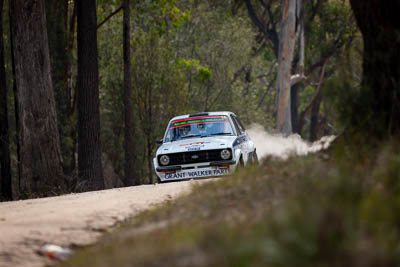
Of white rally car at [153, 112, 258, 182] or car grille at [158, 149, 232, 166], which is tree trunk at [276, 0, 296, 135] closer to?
white rally car at [153, 112, 258, 182]

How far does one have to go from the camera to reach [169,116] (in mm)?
30375

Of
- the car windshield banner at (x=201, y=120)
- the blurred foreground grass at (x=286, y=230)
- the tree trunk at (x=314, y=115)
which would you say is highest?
the car windshield banner at (x=201, y=120)

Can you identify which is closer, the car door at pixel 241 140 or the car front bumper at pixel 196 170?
the car front bumper at pixel 196 170

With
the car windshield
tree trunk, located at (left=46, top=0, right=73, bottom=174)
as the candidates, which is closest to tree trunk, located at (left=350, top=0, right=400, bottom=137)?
the car windshield

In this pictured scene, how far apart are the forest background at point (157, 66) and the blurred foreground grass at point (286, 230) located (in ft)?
29.6

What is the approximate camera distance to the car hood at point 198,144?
1338cm

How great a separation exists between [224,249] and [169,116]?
2659 cm

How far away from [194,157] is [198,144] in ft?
0.99

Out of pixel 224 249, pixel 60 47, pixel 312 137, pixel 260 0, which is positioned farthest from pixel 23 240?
pixel 312 137

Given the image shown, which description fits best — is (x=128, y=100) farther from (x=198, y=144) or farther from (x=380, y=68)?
(x=380, y=68)

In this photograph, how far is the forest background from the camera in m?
25.1

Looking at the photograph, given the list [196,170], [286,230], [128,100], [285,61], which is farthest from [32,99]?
[285,61]

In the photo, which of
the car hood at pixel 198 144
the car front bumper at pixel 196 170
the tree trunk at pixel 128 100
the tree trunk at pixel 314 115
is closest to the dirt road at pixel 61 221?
the car front bumper at pixel 196 170

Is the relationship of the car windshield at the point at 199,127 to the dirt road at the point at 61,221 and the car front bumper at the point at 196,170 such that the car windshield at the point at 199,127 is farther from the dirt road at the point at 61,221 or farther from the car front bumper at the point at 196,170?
the dirt road at the point at 61,221
